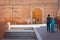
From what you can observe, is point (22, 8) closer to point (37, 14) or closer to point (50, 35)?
point (37, 14)

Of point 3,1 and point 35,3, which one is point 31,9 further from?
point 3,1

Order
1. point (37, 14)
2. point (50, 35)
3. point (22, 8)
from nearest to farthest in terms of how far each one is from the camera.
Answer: point (50, 35), point (22, 8), point (37, 14)

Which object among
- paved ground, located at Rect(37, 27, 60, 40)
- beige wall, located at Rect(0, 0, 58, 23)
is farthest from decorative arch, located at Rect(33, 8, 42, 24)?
paved ground, located at Rect(37, 27, 60, 40)

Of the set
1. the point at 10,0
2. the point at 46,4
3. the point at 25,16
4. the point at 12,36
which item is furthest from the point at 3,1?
the point at 12,36

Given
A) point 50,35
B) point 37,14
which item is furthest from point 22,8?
point 50,35

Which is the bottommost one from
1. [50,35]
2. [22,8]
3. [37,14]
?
[50,35]

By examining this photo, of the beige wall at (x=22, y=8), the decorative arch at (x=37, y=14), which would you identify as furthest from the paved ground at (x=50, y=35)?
the decorative arch at (x=37, y=14)

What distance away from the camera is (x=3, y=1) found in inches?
1099

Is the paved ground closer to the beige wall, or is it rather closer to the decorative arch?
the beige wall

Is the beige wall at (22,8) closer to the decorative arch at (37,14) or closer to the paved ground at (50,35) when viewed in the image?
the decorative arch at (37,14)

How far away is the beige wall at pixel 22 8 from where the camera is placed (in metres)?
27.9

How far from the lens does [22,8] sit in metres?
27.9

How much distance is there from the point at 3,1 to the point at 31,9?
4263 mm

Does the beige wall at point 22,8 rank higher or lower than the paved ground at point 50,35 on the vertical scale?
higher
